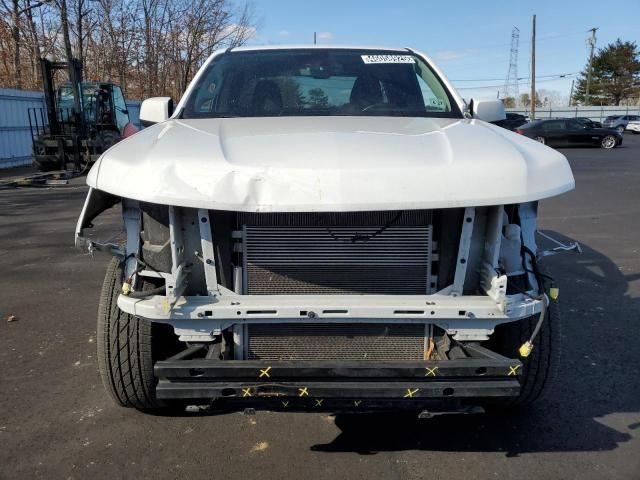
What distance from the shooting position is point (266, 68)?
3891mm

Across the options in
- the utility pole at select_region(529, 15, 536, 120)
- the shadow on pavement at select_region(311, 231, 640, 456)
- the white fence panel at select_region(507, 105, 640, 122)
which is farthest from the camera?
the white fence panel at select_region(507, 105, 640, 122)

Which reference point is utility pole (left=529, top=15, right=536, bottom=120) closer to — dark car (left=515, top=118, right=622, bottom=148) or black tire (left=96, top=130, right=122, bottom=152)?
dark car (left=515, top=118, right=622, bottom=148)

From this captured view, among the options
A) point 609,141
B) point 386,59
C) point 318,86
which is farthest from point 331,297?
point 609,141

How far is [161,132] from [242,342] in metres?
1.12

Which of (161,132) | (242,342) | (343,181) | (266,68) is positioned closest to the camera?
(343,181)

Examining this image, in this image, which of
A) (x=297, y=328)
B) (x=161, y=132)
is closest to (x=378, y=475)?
(x=297, y=328)

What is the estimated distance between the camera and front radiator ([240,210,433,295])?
7.80ft

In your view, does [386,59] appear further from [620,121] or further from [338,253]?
[620,121]

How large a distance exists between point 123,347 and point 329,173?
1358 millimetres

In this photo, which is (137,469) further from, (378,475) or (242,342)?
(378,475)

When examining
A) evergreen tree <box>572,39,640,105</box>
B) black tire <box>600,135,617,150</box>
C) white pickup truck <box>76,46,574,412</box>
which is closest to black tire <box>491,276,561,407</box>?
white pickup truck <box>76,46,574,412</box>

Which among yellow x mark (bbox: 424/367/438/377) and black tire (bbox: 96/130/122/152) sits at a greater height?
black tire (bbox: 96/130/122/152)

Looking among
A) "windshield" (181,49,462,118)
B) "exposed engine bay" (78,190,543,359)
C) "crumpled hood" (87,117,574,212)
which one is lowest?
"exposed engine bay" (78,190,543,359)

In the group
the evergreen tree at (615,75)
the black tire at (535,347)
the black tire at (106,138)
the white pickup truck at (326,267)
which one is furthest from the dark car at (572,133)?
the evergreen tree at (615,75)
